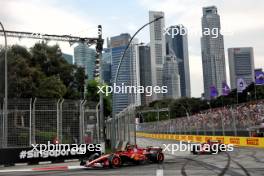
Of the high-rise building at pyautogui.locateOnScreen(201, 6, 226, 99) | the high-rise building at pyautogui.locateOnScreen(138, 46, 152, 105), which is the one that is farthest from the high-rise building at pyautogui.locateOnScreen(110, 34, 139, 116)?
the high-rise building at pyautogui.locateOnScreen(201, 6, 226, 99)

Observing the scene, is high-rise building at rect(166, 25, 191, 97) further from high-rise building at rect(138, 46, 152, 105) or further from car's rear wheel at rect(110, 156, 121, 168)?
car's rear wheel at rect(110, 156, 121, 168)

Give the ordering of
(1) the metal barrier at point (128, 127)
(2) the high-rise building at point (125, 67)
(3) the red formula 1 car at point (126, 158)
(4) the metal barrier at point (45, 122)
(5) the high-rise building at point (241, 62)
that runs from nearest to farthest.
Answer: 1. (3) the red formula 1 car at point (126, 158)
2. (4) the metal barrier at point (45, 122)
3. (1) the metal barrier at point (128, 127)
4. (2) the high-rise building at point (125, 67)
5. (5) the high-rise building at point (241, 62)

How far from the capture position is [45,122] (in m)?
22.6

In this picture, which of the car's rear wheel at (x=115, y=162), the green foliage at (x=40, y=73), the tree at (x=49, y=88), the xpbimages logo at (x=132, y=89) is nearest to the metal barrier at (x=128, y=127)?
the xpbimages logo at (x=132, y=89)

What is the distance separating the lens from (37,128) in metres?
22.2

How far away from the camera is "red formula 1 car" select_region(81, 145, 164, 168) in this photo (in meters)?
18.5

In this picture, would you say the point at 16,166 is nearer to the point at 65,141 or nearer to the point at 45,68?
the point at 65,141

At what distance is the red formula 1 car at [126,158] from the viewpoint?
18469 mm

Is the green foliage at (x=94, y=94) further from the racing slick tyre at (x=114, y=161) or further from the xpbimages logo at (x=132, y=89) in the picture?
the racing slick tyre at (x=114, y=161)

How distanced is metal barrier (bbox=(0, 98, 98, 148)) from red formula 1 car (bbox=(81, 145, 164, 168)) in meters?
3.56

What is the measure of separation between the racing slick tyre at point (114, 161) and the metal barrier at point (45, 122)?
5.37m

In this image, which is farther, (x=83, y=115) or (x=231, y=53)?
(x=231, y=53)

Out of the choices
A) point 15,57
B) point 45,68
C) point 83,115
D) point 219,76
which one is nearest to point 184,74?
point 219,76

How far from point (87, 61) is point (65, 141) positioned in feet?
215
